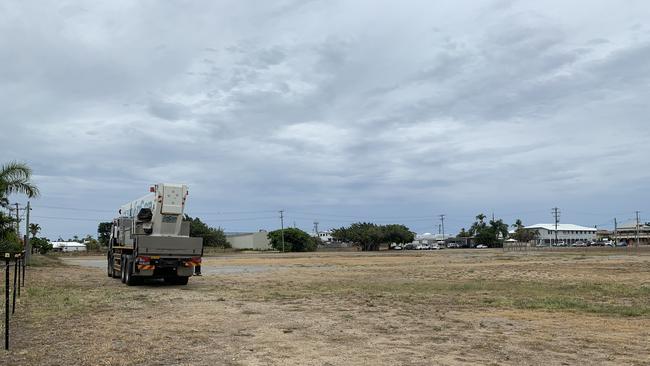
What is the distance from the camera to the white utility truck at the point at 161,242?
23.5 metres

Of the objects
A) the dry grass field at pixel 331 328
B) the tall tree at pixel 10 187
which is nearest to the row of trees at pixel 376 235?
the tall tree at pixel 10 187

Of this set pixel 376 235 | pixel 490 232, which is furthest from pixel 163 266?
pixel 490 232

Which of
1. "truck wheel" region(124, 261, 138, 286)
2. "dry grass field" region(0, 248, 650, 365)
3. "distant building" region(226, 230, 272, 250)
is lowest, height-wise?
"dry grass field" region(0, 248, 650, 365)

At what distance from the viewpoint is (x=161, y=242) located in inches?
928

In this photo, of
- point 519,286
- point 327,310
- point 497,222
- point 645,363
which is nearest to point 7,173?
point 327,310

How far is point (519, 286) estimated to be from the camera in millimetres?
24141

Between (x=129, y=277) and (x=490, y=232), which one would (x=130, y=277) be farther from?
(x=490, y=232)

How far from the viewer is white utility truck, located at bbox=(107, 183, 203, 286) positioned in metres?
23.5

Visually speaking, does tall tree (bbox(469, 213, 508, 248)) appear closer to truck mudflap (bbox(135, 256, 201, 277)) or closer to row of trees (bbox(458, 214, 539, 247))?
row of trees (bbox(458, 214, 539, 247))

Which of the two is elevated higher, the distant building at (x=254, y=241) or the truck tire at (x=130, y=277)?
the distant building at (x=254, y=241)

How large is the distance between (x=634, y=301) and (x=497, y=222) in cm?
15133

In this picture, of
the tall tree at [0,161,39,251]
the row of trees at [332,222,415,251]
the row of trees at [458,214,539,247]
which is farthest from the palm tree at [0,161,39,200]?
the row of trees at [458,214,539,247]

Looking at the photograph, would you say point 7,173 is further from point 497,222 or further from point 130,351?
point 497,222

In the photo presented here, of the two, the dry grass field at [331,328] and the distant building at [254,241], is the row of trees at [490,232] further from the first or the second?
the dry grass field at [331,328]
